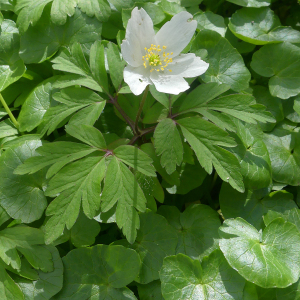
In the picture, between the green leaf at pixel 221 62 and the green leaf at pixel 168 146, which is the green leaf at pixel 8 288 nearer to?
the green leaf at pixel 168 146

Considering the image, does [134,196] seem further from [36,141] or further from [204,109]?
[36,141]

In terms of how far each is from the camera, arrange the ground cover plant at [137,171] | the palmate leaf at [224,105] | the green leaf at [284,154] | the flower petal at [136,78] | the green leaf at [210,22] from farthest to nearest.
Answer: the green leaf at [210,22] < the green leaf at [284,154] < the palmate leaf at [224,105] < the ground cover plant at [137,171] < the flower petal at [136,78]

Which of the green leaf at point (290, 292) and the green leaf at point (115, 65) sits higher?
the green leaf at point (115, 65)

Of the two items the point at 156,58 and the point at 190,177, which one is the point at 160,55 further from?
the point at 190,177

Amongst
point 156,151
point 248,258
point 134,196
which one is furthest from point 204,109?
point 248,258

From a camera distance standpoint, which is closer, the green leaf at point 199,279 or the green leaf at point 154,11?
the green leaf at point 199,279

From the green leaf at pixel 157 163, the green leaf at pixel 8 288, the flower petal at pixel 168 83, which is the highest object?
the flower petal at pixel 168 83

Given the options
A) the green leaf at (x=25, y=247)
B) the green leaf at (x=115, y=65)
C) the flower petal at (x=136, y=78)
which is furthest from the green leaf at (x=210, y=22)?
the green leaf at (x=25, y=247)
